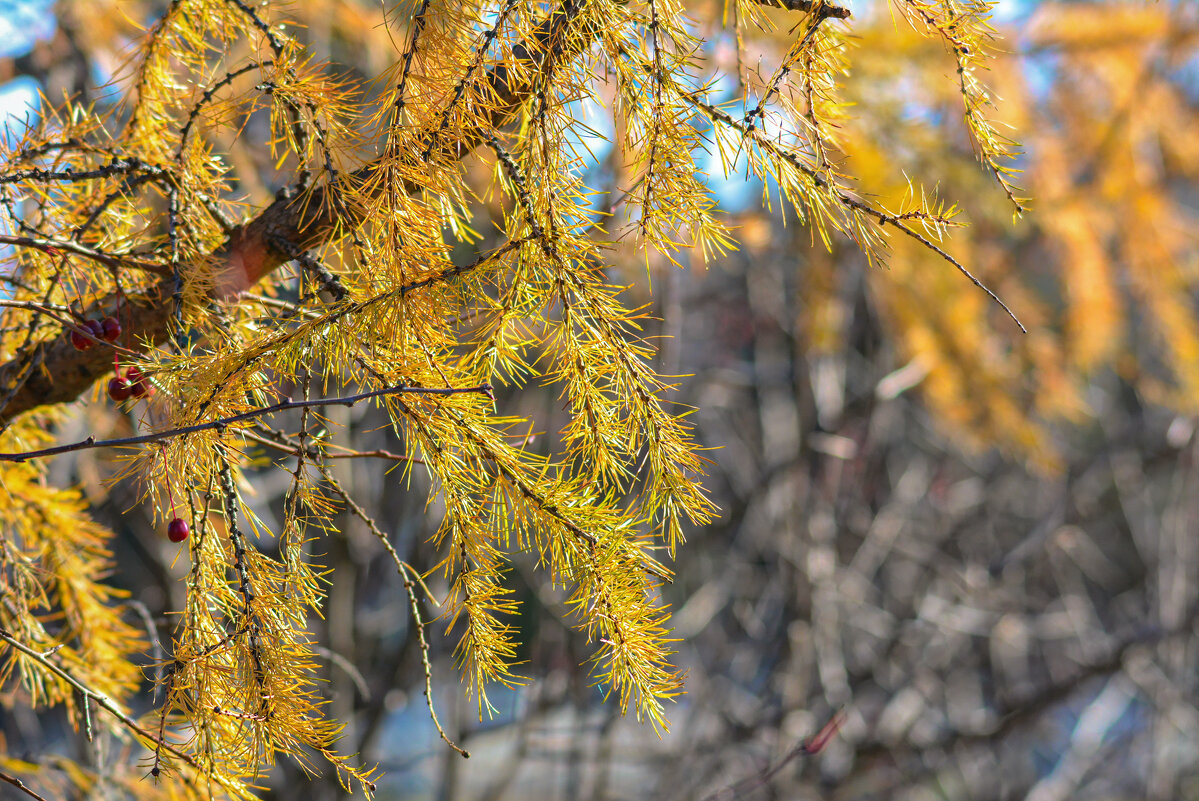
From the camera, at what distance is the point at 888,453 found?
3.05 meters

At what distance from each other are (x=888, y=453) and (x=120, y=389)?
286 centimetres

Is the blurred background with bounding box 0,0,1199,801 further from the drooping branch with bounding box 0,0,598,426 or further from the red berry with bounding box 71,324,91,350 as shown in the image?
the red berry with bounding box 71,324,91,350

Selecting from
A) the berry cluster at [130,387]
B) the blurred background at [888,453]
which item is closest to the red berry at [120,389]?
the berry cluster at [130,387]

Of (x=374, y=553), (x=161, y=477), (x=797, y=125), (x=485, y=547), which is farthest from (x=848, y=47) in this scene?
(x=374, y=553)

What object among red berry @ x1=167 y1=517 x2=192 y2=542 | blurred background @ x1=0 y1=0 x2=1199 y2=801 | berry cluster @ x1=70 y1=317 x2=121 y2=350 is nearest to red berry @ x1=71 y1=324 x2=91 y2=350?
berry cluster @ x1=70 y1=317 x2=121 y2=350

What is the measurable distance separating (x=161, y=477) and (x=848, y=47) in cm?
49

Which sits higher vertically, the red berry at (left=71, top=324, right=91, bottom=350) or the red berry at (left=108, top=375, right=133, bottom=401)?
the red berry at (left=71, top=324, right=91, bottom=350)

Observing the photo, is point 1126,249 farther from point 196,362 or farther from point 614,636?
point 196,362

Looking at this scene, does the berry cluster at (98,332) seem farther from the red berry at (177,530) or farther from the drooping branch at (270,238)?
the red berry at (177,530)

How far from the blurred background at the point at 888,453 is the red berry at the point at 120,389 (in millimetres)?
833

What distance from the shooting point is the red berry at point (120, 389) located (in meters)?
0.54

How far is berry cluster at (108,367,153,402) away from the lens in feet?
1.75

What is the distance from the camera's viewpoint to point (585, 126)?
482 mm

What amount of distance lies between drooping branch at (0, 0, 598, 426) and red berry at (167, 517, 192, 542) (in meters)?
0.12
